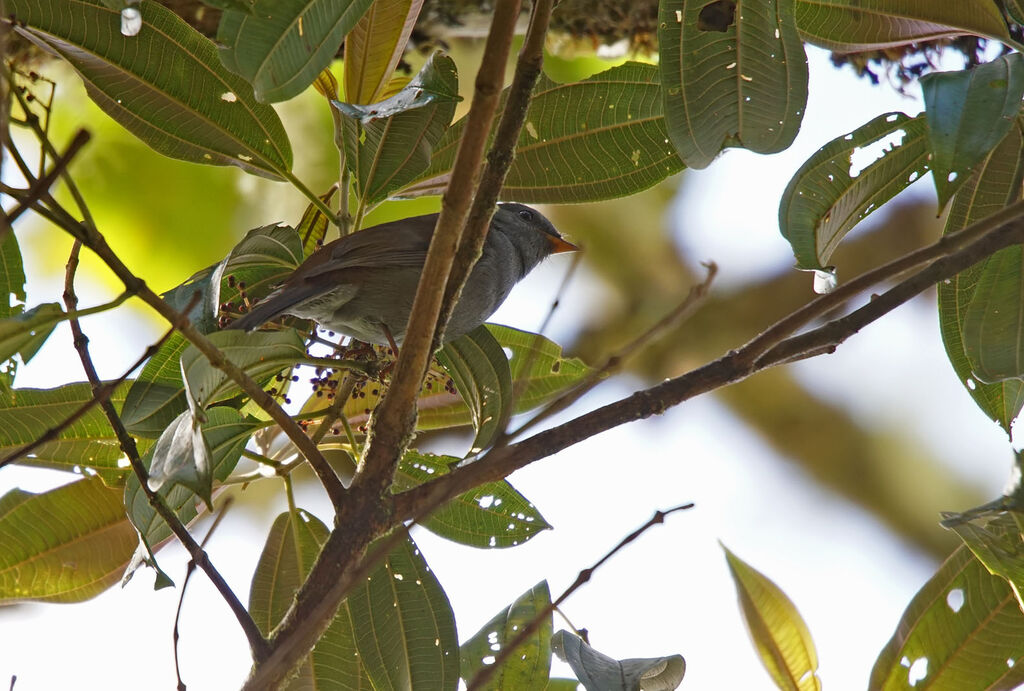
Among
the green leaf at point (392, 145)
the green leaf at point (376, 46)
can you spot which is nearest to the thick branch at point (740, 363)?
the green leaf at point (392, 145)

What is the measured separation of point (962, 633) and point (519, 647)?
113cm

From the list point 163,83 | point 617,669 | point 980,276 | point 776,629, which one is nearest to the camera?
point 617,669

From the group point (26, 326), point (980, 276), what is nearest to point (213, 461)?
point (26, 326)

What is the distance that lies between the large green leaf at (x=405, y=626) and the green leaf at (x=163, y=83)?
119cm

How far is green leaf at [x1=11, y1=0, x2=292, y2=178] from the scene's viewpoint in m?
2.22

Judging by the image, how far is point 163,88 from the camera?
2.40 metres

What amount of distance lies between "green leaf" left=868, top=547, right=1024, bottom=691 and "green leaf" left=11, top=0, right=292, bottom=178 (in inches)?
83.3

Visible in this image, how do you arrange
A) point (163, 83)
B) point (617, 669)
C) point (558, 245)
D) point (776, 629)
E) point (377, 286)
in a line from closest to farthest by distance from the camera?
1. point (617, 669)
2. point (163, 83)
3. point (776, 629)
4. point (377, 286)
5. point (558, 245)

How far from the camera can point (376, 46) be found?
269 centimetres

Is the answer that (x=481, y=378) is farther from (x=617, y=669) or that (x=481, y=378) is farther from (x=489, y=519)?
(x=617, y=669)

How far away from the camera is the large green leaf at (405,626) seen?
7.49ft

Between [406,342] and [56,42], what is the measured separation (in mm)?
1296

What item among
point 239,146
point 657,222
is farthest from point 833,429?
point 239,146

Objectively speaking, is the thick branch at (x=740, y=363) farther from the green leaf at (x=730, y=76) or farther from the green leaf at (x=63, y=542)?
the green leaf at (x=63, y=542)
